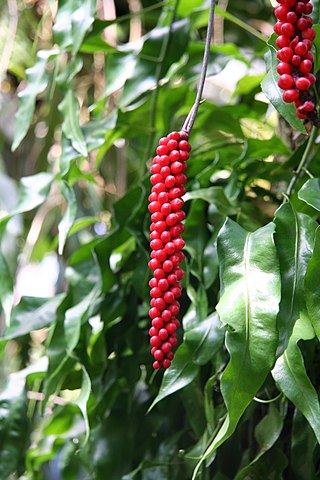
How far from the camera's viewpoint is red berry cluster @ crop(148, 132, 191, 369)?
450mm

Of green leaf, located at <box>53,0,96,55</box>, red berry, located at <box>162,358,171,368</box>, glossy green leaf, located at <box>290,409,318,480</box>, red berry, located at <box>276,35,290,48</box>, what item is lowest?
glossy green leaf, located at <box>290,409,318,480</box>

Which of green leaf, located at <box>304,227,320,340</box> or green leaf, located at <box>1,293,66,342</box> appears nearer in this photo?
green leaf, located at <box>304,227,320,340</box>

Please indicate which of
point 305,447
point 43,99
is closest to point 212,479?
point 305,447

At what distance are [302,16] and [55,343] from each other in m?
0.46

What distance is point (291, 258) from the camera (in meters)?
0.53

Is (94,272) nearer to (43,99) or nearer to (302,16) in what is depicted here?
(302,16)

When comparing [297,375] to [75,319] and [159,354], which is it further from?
[75,319]

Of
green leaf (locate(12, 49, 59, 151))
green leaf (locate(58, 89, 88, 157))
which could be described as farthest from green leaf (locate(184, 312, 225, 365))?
green leaf (locate(12, 49, 59, 151))

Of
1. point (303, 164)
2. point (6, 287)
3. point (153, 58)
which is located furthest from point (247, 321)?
point (153, 58)

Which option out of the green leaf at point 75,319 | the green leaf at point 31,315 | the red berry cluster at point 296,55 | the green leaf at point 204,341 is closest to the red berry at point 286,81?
the red berry cluster at point 296,55

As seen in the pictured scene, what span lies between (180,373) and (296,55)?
292mm

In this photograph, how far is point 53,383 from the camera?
74cm

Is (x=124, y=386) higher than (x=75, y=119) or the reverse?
the reverse

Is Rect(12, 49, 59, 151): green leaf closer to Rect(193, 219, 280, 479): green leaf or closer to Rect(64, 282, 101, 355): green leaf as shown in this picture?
Rect(64, 282, 101, 355): green leaf
